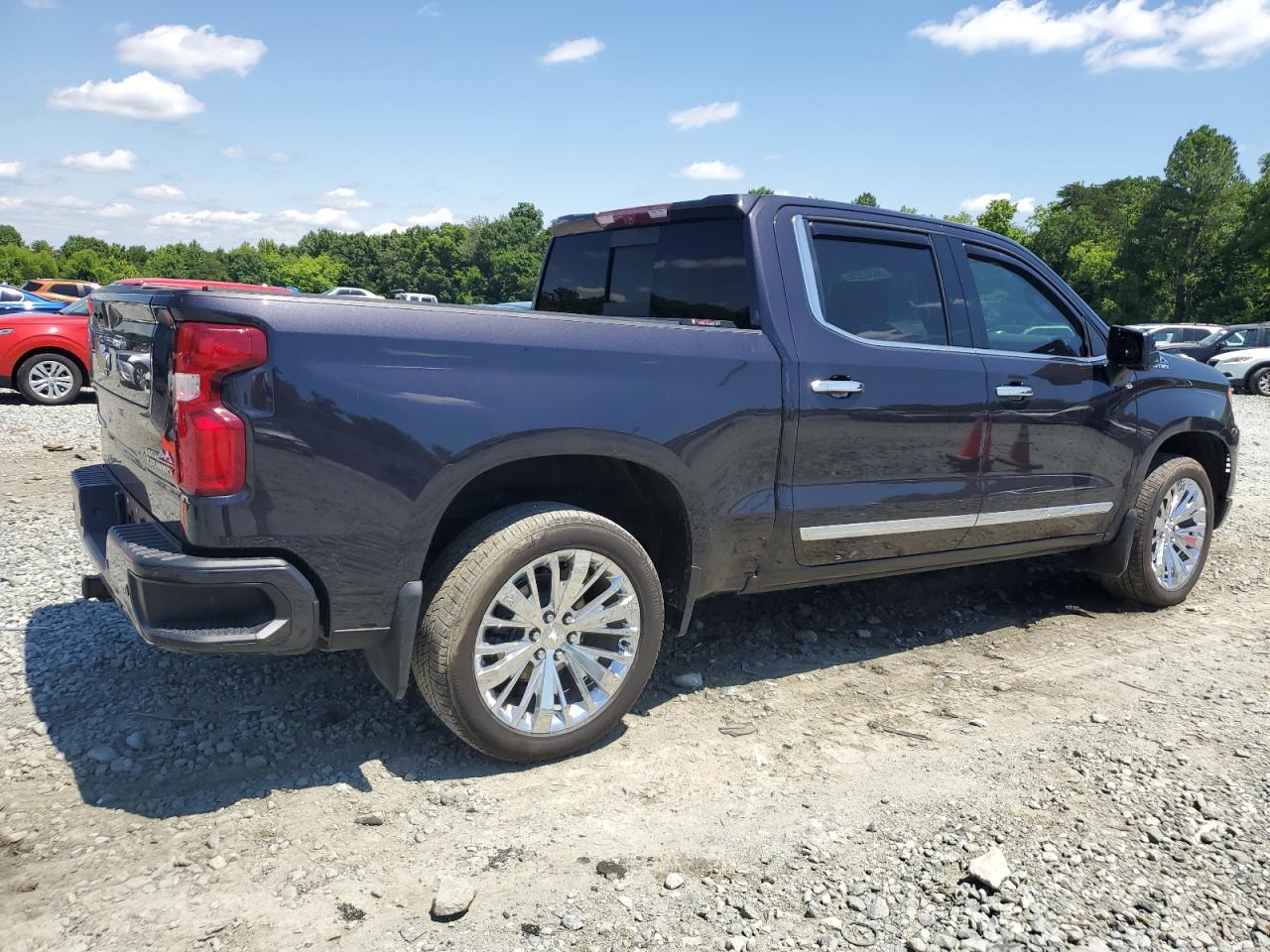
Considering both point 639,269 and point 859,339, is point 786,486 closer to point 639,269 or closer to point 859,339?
point 859,339

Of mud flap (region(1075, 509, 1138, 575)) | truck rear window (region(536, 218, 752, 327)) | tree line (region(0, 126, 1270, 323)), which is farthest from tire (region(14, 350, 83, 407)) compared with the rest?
mud flap (region(1075, 509, 1138, 575))

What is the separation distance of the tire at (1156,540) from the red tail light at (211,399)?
448 centimetres

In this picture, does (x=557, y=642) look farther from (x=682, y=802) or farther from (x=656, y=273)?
(x=656, y=273)

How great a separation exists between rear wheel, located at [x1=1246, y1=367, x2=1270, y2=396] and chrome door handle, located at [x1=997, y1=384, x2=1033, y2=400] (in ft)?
65.9

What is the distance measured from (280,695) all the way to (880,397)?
8.69 ft

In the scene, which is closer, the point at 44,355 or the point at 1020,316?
the point at 1020,316

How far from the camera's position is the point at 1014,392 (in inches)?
167

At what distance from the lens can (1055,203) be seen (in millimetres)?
82062

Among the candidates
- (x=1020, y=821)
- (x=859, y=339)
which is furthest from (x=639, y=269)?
(x=1020, y=821)

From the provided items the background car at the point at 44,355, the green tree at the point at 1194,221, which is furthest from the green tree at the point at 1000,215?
the background car at the point at 44,355

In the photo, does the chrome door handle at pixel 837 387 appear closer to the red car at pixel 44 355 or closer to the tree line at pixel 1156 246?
the tree line at pixel 1156 246

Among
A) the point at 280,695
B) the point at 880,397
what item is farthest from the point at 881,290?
the point at 280,695

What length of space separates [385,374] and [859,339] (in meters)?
1.96

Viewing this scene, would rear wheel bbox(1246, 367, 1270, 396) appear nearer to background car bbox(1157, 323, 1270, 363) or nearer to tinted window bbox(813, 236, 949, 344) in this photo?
background car bbox(1157, 323, 1270, 363)
